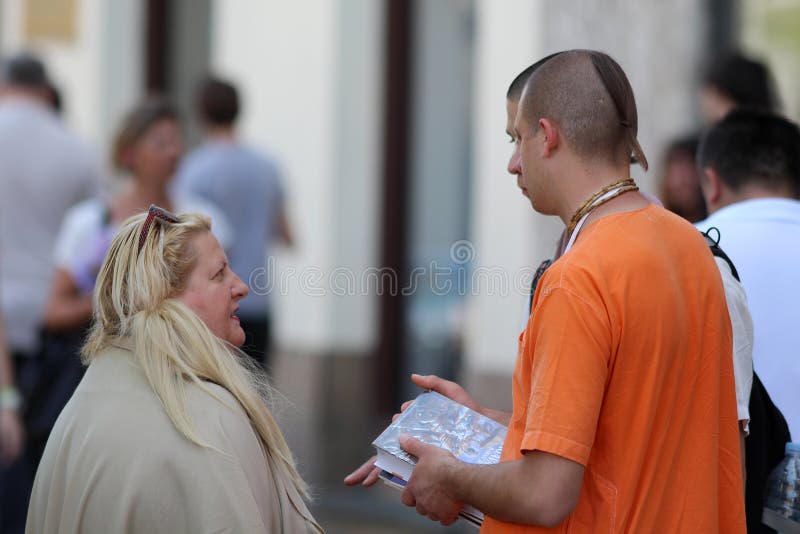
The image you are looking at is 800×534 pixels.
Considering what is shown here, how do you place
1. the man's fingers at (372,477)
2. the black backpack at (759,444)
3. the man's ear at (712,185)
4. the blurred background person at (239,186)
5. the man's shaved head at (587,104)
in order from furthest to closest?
the blurred background person at (239,186), the man's ear at (712,185), the black backpack at (759,444), the man's fingers at (372,477), the man's shaved head at (587,104)

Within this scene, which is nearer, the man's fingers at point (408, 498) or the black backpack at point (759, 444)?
the man's fingers at point (408, 498)

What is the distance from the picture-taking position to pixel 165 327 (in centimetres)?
255

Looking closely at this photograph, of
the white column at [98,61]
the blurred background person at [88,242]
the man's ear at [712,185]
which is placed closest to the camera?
the man's ear at [712,185]

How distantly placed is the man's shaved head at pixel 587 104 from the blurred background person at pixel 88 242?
2.80 meters

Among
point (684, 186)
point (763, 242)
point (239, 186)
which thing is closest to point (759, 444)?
point (763, 242)

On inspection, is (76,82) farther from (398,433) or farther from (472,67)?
(398,433)

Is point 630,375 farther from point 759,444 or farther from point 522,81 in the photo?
point 759,444

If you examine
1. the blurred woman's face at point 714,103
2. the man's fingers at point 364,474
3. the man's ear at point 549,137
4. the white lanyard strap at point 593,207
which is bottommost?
the man's fingers at point 364,474

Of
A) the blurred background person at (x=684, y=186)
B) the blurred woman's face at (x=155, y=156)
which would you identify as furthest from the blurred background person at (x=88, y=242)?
the blurred background person at (x=684, y=186)

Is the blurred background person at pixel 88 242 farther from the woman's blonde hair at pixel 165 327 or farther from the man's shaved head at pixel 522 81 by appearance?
the man's shaved head at pixel 522 81

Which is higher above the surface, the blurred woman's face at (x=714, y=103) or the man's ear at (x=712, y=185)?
the blurred woman's face at (x=714, y=103)

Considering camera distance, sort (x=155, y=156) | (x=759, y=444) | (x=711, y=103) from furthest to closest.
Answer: (x=155, y=156)
(x=711, y=103)
(x=759, y=444)

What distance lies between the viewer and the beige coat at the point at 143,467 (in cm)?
240

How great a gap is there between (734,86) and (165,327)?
10.2 ft
